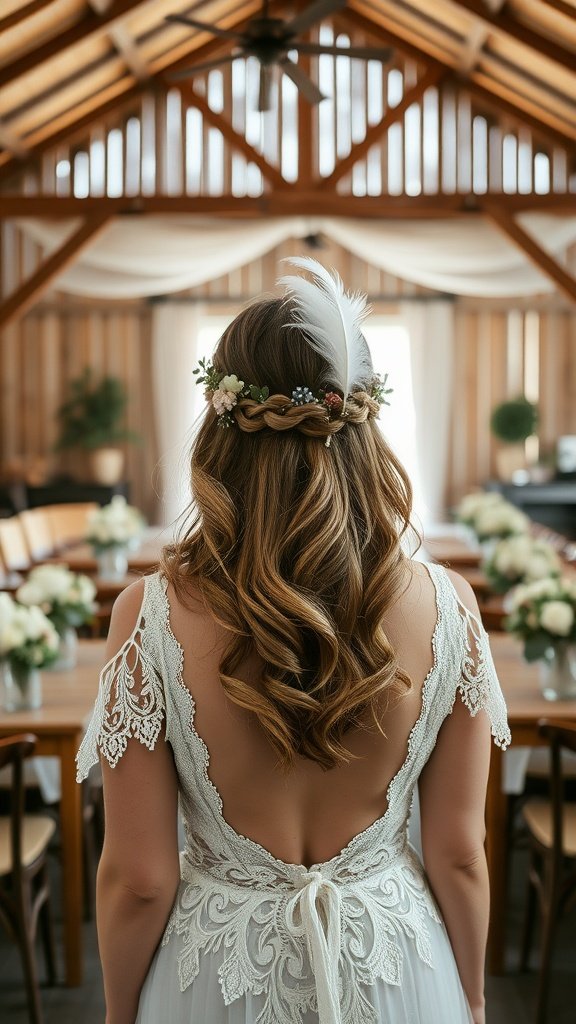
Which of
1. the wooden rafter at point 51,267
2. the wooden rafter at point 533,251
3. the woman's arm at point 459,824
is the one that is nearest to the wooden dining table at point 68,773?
the woman's arm at point 459,824

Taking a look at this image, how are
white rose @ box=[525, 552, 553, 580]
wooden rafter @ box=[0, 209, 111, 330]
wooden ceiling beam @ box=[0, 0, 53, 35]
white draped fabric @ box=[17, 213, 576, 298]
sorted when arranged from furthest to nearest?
white draped fabric @ box=[17, 213, 576, 298] < wooden rafter @ box=[0, 209, 111, 330] < wooden ceiling beam @ box=[0, 0, 53, 35] < white rose @ box=[525, 552, 553, 580]

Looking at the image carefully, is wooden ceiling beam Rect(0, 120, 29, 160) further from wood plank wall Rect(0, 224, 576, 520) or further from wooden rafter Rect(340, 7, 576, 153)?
wooden rafter Rect(340, 7, 576, 153)

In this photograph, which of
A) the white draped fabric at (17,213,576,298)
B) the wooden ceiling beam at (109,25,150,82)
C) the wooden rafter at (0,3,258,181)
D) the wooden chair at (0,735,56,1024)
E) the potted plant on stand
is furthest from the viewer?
the wooden rafter at (0,3,258,181)

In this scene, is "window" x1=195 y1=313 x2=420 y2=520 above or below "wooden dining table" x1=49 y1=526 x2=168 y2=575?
above

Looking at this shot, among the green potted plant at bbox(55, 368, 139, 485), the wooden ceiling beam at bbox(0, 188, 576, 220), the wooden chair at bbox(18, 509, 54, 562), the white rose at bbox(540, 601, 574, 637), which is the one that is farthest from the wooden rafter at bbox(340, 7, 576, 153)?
the white rose at bbox(540, 601, 574, 637)

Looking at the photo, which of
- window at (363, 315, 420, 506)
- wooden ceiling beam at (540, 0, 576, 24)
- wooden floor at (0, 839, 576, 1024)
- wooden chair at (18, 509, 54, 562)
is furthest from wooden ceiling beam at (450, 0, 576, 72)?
wooden floor at (0, 839, 576, 1024)

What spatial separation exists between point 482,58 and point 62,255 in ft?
14.0

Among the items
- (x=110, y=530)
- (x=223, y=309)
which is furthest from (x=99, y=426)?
(x=110, y=530)

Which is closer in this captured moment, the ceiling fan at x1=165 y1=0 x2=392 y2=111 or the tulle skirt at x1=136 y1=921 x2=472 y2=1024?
the tulle skirt at x1=136 y1=921 x2=472 y2=1024

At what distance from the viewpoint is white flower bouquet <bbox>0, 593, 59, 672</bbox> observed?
333 cm

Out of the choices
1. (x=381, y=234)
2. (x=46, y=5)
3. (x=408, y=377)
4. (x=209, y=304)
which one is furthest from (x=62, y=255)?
(x=408, y=377)

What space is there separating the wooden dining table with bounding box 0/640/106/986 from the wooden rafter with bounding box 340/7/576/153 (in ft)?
28.5

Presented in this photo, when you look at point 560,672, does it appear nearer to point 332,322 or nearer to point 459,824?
point 459,824

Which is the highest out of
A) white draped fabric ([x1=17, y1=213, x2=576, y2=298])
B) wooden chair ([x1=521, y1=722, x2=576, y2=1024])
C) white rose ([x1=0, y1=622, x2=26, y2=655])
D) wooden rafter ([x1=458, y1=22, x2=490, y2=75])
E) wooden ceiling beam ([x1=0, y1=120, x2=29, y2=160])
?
wooden rafter ([x1=458, y1=22, x2=490, y2=75])
